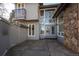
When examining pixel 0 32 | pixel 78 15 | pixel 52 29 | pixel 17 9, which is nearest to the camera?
pixel 0 32

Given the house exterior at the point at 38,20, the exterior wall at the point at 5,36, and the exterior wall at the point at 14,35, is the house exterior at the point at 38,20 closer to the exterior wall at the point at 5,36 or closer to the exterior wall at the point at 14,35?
the exterior wall at the point at 14,35

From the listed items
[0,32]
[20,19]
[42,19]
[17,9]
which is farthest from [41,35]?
[0,32]

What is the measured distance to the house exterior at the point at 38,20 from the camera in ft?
43.8

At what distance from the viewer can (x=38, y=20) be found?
13.5 m

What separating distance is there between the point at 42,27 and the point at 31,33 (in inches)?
52.3

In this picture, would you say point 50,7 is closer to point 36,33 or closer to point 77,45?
point 36,33

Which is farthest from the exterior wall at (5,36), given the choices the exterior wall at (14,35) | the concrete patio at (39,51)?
the concrete patio at (39,51)

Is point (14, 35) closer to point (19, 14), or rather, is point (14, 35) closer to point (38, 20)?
point (19, 14)

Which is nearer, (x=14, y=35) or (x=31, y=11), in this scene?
(x=14, y=35)

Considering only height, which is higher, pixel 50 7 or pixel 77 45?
pixel 50 7

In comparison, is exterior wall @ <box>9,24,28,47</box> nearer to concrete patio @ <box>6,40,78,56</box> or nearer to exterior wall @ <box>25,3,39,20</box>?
concrete patio @ <box>6,40,78,56</box>

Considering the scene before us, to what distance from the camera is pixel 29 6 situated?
44.4 feet

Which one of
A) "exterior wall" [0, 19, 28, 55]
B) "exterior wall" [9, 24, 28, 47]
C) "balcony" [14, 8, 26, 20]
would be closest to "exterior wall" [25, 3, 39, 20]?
"balcony" [14, 8, 26, 20]

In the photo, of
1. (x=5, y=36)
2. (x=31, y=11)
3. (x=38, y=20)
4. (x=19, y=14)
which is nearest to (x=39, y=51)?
(x=5, y=36)
